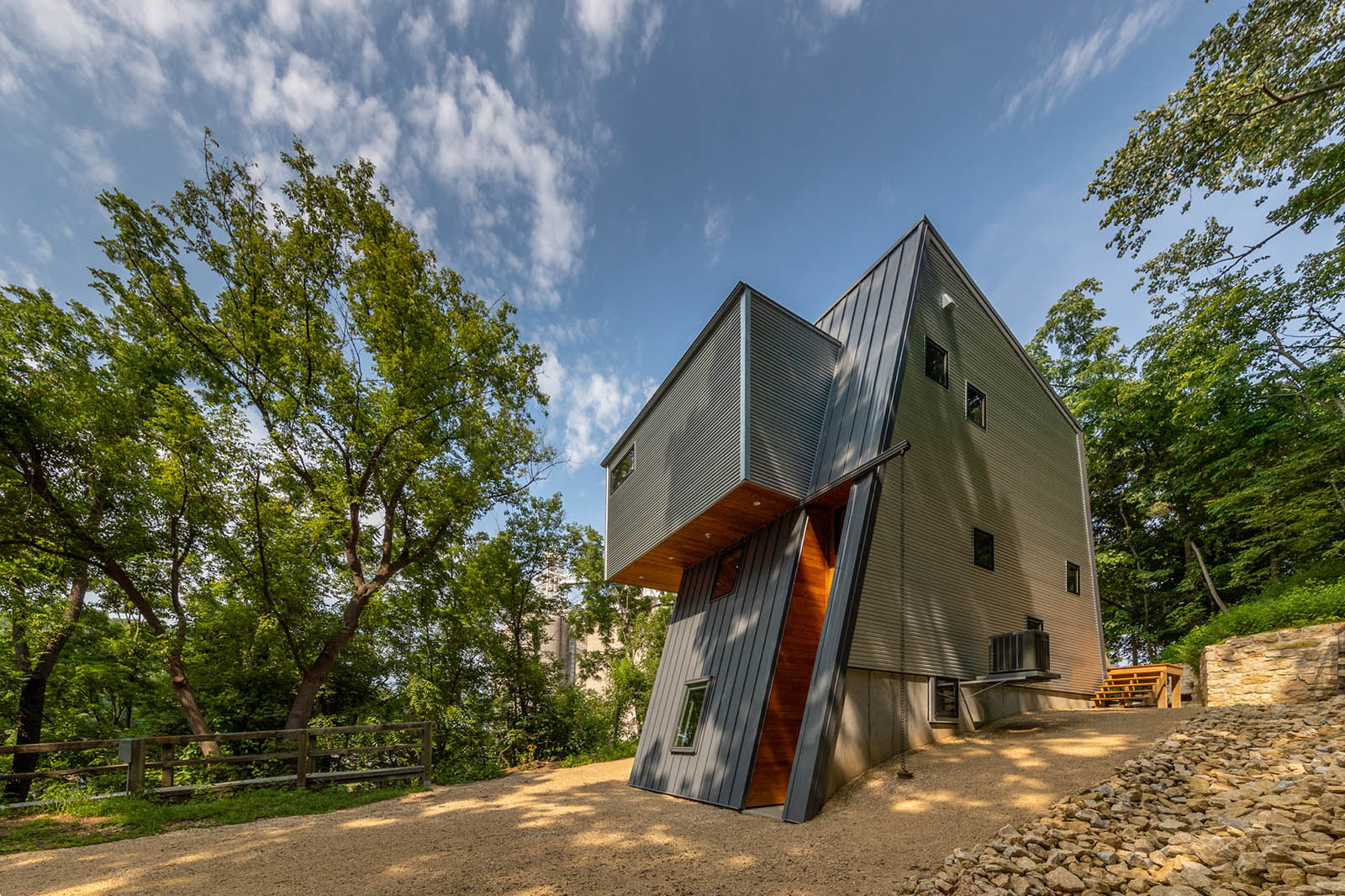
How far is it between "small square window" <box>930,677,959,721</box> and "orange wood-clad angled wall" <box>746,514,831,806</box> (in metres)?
1.99

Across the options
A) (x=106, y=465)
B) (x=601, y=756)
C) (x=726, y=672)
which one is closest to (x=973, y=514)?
(x=726, y=672)

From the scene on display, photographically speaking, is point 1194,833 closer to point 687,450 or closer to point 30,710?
point 687,450

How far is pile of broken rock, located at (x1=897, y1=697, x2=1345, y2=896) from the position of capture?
3043mm

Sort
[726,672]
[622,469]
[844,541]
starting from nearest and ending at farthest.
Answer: [844,541] → [726,672] → [622,469]

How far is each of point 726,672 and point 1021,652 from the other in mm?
4459

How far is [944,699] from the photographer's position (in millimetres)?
8062

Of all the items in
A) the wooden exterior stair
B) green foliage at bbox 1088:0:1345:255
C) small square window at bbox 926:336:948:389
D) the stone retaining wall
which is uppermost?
green foliage at bbox 1088:0:1345:255

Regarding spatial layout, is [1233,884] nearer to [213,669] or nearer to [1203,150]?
[1203,150]

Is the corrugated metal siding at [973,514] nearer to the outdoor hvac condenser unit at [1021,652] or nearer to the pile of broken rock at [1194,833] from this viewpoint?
the outdoor hvac condenser unit at [1021,652]

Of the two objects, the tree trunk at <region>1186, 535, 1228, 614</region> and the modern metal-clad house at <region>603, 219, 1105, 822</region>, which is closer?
the modern metal-clad house at <region>603, 219, 1105, 822</region>

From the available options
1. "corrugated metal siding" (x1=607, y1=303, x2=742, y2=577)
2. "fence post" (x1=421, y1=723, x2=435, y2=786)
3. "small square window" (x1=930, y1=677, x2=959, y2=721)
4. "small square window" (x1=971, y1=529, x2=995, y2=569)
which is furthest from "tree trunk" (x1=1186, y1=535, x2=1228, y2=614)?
"fence post" (x1=421, y1=723, x2=435, y2=786)

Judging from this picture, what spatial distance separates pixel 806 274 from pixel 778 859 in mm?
9471

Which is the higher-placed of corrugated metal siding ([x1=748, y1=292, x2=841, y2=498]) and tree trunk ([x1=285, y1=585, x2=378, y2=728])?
corrugated metal siding ([x1=748, y1=292, x2=841, y2=498])

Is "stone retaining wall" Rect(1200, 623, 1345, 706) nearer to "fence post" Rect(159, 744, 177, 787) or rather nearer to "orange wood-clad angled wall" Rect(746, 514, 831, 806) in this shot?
"orange wood-clad angled wall" Rect(746, 514, 831, 806)
